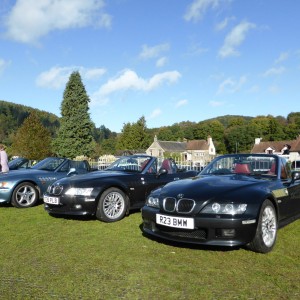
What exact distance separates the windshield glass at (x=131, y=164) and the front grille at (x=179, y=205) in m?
3.03

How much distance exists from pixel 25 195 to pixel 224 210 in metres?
6.22

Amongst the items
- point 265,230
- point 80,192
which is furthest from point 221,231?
point 80,192

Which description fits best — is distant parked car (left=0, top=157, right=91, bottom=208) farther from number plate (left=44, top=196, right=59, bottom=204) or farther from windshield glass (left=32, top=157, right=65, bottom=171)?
number plate (left=44, top=196, right=59, bottom=204)

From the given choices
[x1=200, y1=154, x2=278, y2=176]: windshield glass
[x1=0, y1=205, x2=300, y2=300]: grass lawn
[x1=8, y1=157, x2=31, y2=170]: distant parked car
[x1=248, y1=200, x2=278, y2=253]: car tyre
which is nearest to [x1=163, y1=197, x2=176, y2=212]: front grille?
[x1=0, y1=205, x2=300, y2=300]: grass lawn

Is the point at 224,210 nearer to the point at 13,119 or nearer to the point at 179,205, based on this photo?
the point at 179,205

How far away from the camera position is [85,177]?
706cm

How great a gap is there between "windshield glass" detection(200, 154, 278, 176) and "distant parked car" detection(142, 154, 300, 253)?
5.1 inches

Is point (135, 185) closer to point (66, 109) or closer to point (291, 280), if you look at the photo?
point (291, 280)

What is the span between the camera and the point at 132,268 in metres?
3.98

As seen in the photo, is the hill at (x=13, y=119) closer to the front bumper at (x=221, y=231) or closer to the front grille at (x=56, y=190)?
the front grille at (x=56, y=190)

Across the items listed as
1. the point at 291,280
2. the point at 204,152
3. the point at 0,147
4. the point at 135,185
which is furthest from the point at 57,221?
the point at 204,152

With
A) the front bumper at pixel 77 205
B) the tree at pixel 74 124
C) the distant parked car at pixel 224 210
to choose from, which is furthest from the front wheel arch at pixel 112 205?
the tree at pixel 74 124

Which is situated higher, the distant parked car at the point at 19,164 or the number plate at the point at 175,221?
the distant parked car at the point at 19,164

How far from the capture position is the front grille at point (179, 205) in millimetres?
4562
